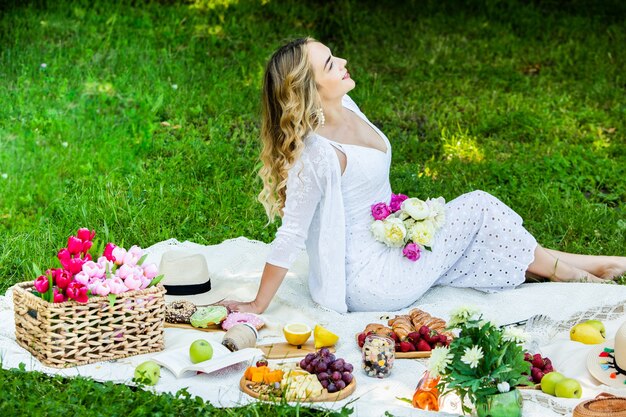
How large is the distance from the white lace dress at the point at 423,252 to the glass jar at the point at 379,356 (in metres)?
0.87

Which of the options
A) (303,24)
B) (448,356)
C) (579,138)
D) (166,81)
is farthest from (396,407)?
(303,24)

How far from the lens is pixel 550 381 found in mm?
4258

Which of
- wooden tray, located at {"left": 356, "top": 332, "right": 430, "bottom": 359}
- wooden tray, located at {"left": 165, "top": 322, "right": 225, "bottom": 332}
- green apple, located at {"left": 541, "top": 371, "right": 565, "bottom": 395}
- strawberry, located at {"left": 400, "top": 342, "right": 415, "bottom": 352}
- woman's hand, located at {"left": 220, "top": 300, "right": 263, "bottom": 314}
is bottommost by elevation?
wooden tray, located at {"left": 165, "top": 322, "right": 225, "bottom": 332}

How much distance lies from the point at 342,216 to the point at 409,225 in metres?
0.36

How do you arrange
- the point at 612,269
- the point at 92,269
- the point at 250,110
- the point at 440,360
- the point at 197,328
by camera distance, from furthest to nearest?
1. the point at 250,110
2. the point at 612,269
3. the point at 197,328
4. the point at 92,269
5. the point at 440,360

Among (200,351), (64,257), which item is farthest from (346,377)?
(64,257)

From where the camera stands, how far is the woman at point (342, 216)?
5293 mm

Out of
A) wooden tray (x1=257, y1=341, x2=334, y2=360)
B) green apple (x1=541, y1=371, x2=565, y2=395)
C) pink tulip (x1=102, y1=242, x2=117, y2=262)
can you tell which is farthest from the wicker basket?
green apple (x1=541, y1=371, x2=565, y2=395)

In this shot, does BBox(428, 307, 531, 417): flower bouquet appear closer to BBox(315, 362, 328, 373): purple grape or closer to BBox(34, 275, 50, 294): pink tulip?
BBox(315, 362, 328, 373): purple grape

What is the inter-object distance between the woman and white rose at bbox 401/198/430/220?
0.61ft

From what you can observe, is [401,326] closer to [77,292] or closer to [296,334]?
[296,334]

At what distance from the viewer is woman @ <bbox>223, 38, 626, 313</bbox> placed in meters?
5.29

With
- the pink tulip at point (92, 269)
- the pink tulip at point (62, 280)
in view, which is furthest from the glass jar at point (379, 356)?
the pink tulip at point (62, 280)

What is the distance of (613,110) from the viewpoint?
28.7 ft
